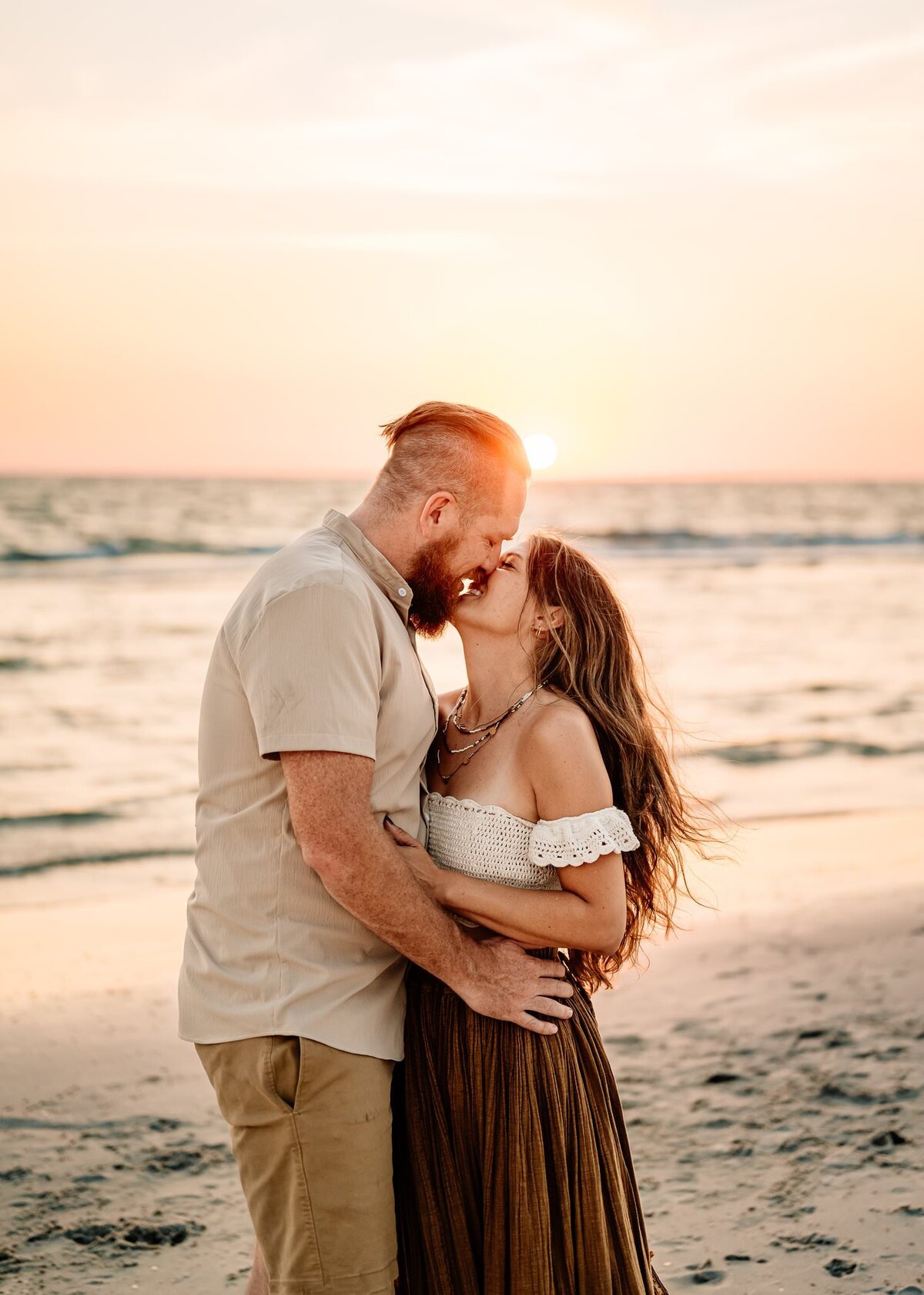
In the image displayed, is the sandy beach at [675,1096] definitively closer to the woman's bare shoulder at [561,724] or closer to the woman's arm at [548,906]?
the woman's arm at [548,906]

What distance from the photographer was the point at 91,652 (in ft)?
49.9

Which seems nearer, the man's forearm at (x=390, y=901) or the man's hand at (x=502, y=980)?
the man's forearm at (x=390, y=901)

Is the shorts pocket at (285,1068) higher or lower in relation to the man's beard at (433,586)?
lower

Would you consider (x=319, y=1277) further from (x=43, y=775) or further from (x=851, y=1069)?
(x=43, y=775)

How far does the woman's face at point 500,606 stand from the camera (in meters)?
3.18

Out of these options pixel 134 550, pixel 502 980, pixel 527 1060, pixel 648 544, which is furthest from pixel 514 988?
pixel 648 544

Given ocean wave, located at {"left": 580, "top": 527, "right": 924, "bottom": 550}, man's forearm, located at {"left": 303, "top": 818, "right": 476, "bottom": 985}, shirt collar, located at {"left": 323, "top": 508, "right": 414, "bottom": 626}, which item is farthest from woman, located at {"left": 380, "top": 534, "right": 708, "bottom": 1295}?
ocean wave, located at {"left": 580, "top": 527, "right": 924, "bottom": 550}

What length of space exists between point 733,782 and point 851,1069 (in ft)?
16.0

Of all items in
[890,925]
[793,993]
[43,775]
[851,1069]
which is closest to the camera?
[851,1069]

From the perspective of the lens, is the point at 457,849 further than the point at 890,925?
No

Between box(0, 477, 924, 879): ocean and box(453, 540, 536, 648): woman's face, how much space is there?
0.20 m

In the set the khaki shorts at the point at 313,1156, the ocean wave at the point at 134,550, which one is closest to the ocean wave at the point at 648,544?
the ocean wave at the point at 134,550

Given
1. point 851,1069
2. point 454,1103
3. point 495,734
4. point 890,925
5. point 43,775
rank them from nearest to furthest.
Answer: point 454,1103 → point 495,734 → point 851,1069 → point 890,925 → point 43,775

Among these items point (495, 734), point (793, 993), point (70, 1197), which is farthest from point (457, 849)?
point (793, 993)
